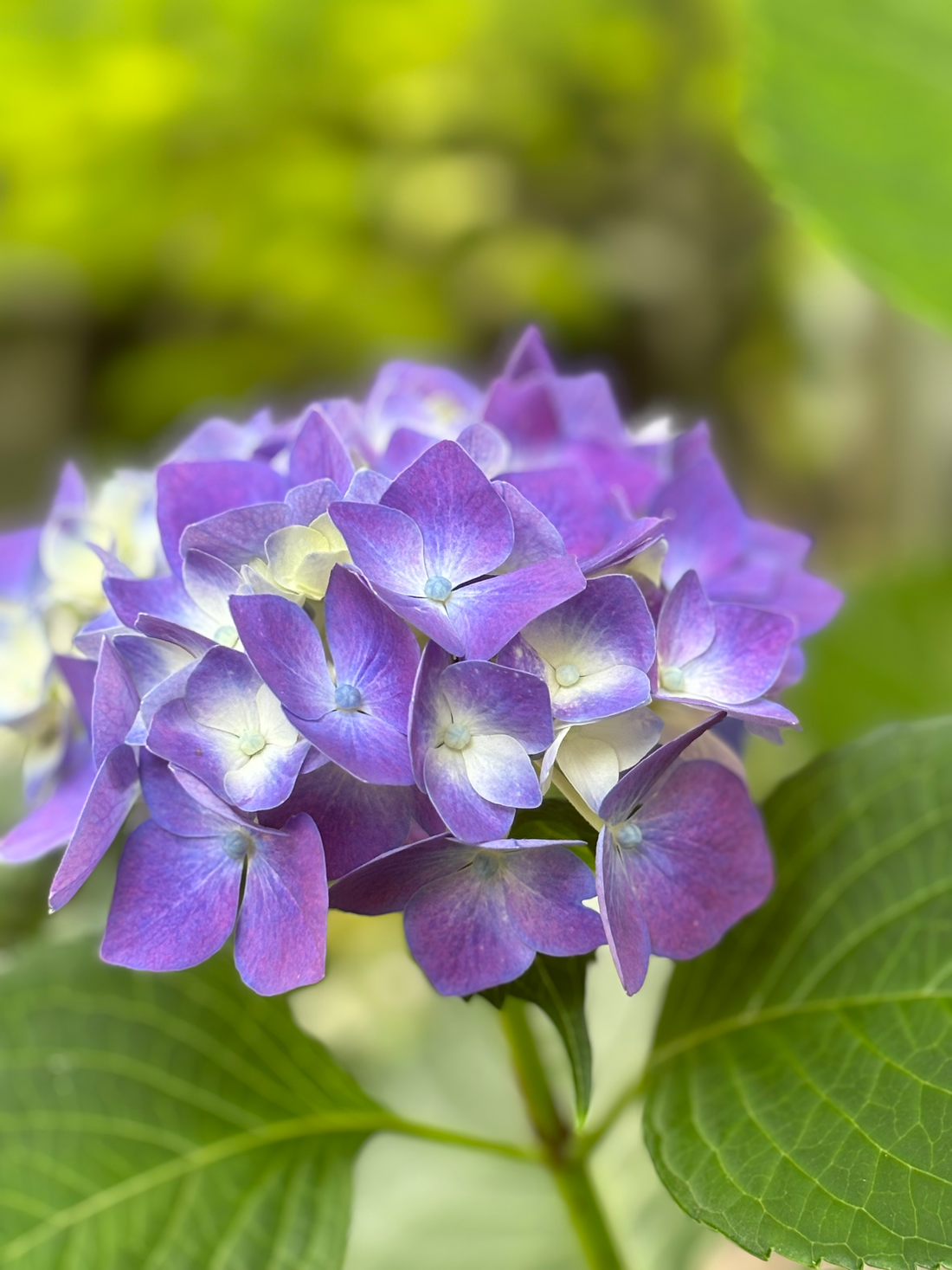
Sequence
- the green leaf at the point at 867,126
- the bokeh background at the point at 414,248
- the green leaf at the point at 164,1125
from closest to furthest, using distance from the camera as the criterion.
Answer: the green leaf at the point at 164,1125, the green leaf at the point at 867,126, the bokeh background at the point at 414,248

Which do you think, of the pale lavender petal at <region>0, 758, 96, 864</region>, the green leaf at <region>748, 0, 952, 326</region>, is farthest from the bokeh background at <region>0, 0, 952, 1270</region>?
the pale lavender petal at <region>0, 758, 96, 864</region>

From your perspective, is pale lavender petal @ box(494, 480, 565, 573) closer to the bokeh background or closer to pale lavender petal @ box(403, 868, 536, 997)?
pale lavender petal @ box(403, 868, 536, 997)

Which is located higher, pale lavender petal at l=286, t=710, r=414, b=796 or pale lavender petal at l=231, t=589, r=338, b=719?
pale lavender petal at l=231, t=589, r=338, b=719

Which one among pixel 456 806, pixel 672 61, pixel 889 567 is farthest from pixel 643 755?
pixel 672 61

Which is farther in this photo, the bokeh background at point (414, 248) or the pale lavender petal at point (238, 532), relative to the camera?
the bokeh background at point (414, 248)

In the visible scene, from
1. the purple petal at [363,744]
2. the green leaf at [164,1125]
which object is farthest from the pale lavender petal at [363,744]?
the green leaf at [164,1125]

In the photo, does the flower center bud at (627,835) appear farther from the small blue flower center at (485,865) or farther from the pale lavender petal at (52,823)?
the pale lavender petal at (52,823)
